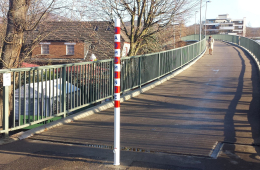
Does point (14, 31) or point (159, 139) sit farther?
point (14, 31)

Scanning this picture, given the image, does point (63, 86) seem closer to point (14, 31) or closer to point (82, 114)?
point (82, 114)

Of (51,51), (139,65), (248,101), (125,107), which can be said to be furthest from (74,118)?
(51,51)

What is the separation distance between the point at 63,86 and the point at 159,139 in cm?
272

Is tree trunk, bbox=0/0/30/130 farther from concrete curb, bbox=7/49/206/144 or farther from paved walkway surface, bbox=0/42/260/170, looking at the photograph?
paved walkway surface, bbox=0/42/260/170

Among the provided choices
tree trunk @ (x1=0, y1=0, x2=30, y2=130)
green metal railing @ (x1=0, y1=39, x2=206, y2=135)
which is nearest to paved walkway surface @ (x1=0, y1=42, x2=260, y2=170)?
green metal railing @ (x1=0, y1=39, x2=206, y2=135)

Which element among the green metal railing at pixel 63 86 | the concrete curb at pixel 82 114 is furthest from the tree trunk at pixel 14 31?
the concrete curb at pixel 82 114

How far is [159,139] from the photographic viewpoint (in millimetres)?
6258

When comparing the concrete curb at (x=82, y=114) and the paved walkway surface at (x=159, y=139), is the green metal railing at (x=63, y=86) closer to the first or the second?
the concrete curb at (x=82, y=114)

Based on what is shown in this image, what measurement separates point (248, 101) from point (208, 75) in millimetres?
6704

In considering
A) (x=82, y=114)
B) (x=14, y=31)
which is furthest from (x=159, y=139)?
(x=14, y=31)

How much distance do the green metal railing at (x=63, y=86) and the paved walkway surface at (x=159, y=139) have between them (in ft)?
1.51

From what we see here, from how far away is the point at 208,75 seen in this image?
16781 mm

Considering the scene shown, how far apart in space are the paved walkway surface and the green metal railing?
46cm

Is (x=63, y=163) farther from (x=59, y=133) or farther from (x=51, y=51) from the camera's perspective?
(x=51, y=51)
